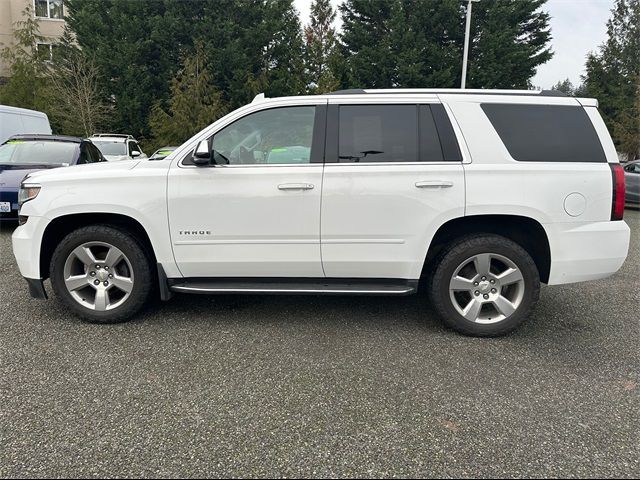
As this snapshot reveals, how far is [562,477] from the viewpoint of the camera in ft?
6.69

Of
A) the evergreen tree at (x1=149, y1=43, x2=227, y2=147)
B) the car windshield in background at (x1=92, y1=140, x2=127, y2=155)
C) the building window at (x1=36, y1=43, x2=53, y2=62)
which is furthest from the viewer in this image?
the building window at (x1=36, y1=43, x2=53, y2=62)

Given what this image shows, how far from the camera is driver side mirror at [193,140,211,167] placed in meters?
3.42

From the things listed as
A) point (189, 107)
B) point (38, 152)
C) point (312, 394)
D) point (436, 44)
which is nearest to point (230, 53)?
point (189, 107)

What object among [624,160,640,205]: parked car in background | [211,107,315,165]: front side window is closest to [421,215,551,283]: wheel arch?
[211,107,315,165]: front side window

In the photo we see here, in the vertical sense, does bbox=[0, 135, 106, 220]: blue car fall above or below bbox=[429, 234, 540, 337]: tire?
above

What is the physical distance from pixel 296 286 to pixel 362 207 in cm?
85

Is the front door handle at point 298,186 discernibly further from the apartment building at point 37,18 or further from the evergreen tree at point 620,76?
the apartment building at point 37,18

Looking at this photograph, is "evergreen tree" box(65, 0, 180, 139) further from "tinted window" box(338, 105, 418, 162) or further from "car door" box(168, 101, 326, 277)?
"tinted window" box(338, 105, 418, 162)

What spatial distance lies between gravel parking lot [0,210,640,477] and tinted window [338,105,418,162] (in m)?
1.45

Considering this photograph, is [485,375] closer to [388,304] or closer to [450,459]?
[450,459]

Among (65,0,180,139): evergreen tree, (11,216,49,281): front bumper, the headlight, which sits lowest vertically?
(11,216,49,281): front bumper

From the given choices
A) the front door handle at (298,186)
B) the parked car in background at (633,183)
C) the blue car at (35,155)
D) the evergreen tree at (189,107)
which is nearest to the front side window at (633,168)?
the parked car in background at (633,183)

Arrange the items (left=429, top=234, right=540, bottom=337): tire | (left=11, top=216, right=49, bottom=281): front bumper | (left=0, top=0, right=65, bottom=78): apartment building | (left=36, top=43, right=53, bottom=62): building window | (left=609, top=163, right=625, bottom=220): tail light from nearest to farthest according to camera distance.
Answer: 1. (left=609, top=163, right=625, bottom=220): tail light
2. (left=429, top=234, right=540, bottom=337): tire
3. (left=11, top=216, right=49, bottom=281): front bumper
4. (left=36, top=43, right=53, bottom=62): building window
5. (left=0, top=0, right=65, bottom=78): apartment building

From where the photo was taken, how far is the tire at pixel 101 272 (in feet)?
11.9
